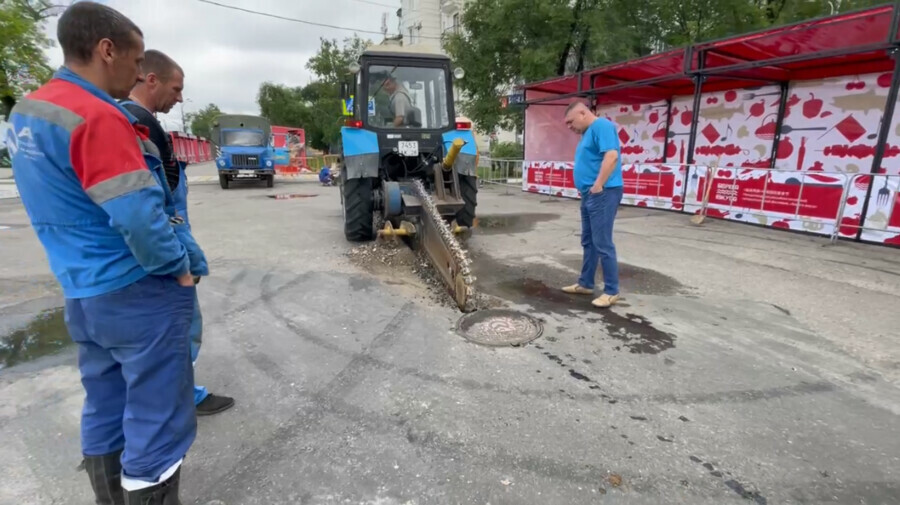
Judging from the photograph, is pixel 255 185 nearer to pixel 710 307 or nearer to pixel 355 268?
pixel 355 268

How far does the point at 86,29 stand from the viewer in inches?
61.6

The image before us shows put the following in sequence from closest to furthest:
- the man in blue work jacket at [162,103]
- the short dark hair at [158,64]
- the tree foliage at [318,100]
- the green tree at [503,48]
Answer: the man in blue work jacket at [162,103], the short dark hair at [158,64], the green tree at [503,48], the tree foliage at [318,100]

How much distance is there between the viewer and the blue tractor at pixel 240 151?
17.3 metres

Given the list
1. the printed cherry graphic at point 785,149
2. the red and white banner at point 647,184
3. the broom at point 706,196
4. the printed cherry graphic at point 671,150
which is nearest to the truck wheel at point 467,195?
the red and white banner at point 647,184

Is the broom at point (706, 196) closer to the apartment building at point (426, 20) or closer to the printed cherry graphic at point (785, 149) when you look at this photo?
the printed cherry graphic at point (785, 149)

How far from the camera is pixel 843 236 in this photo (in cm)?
780

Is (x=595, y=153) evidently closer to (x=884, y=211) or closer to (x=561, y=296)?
(x=561, y=296)

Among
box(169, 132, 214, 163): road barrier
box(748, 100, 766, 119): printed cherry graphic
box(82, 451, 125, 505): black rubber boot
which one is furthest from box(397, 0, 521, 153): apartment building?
box(82, 451, 125, 505): black rubber boot

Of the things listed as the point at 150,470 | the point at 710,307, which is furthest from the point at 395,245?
the point at 150,470

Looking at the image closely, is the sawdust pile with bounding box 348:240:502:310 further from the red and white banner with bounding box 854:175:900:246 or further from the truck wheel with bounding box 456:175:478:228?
the red and white banner with bounding box 854:175:900:246

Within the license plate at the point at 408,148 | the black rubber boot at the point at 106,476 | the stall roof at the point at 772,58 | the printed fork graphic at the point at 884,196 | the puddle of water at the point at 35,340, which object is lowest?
the puddle of water at the point at 35,340

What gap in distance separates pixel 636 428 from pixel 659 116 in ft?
41.4

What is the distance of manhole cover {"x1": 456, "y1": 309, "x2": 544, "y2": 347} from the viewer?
3.83 meters

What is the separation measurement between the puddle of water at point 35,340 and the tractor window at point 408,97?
4.56 metres
